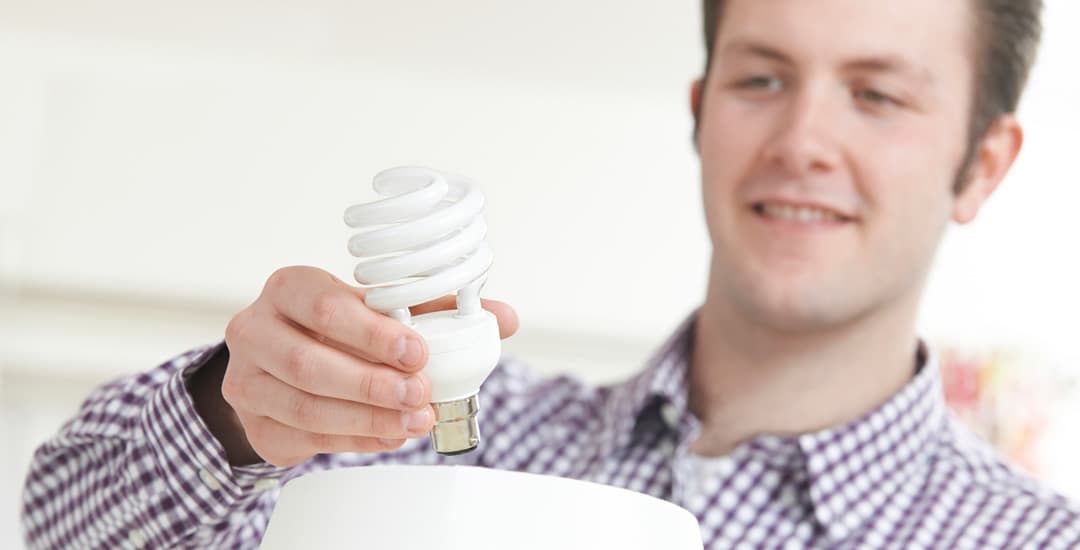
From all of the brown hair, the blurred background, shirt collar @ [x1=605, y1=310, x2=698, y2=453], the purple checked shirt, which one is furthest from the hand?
the blurred background

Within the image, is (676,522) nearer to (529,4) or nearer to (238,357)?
(238,357)

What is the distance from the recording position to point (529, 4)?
5.34 feet

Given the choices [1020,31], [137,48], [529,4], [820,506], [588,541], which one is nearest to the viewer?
[588,541]

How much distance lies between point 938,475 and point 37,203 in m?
1.25

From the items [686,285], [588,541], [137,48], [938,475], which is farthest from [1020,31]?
[137,48]

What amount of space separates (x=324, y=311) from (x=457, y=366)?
10 centimetres

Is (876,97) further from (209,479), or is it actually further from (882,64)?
(209,479)

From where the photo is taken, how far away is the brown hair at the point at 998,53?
1.04 meters

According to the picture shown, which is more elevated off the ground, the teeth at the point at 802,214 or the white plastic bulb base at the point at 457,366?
the white plastic bulb base at the point at 457,366

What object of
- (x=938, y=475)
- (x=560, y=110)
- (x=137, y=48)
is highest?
(x=137, y=48)

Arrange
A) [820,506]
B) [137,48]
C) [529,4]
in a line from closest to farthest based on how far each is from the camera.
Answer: [820,506] < [529,4] < [137,48]

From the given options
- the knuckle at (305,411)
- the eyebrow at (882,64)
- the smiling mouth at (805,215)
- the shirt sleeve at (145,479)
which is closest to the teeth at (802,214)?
the smiling mouth at (805,215)

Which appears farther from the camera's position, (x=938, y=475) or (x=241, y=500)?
(x=938, y=475)

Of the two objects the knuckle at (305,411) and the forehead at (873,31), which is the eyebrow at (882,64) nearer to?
the forehead at (873,31)
